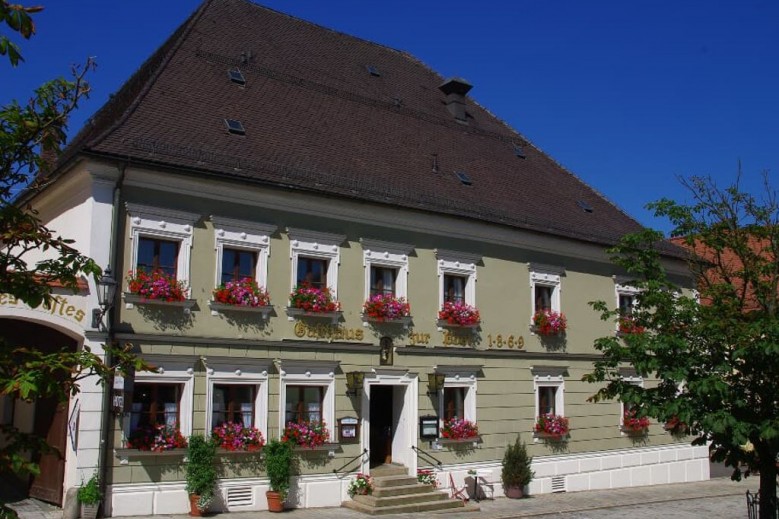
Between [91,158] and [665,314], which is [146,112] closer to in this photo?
[91,158]

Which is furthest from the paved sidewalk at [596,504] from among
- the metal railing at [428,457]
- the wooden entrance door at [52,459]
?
the metal railing at [428,457]

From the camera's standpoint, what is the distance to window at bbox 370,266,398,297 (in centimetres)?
1816

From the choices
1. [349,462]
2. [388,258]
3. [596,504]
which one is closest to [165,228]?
[388,258]

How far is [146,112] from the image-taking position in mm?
16125

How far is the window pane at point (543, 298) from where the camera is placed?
→ 70.6 ft

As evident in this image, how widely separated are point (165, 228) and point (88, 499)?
508 centimetres

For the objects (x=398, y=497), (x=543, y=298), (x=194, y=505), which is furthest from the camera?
(x=543, y=298)

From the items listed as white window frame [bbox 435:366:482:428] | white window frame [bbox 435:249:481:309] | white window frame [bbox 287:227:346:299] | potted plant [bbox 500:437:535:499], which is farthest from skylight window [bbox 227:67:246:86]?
potted plant [bbox 500:437:535:499]

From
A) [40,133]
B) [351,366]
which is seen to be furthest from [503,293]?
[40,133]

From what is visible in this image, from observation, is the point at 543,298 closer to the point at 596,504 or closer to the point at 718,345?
the point at 596,504

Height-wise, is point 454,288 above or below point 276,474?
above

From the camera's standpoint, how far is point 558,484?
2080 centimetres

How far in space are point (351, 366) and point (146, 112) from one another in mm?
6926

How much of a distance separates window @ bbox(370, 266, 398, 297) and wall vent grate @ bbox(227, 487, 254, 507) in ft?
17.1
